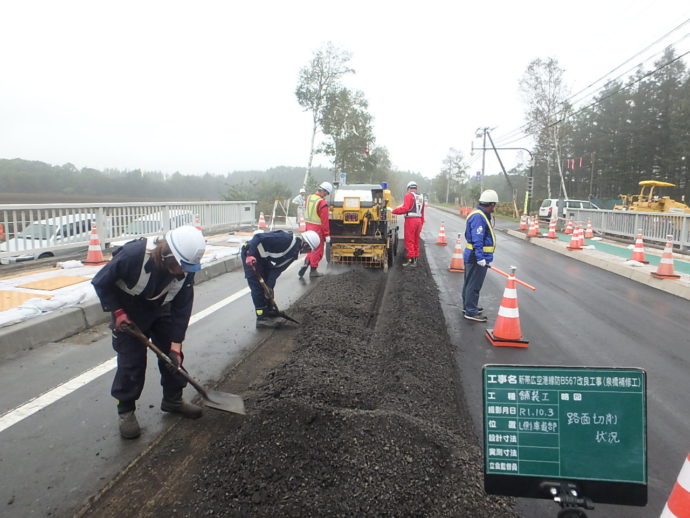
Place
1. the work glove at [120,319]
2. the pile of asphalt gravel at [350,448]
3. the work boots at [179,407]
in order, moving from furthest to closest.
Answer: the work boots at [179,407] → the work glove at [120,319] → the pile of asphalt gravel at [350,448]

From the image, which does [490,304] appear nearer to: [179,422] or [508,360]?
[508,360]

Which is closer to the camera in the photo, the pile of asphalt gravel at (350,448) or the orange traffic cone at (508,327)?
the pile of asphalt gravel at (350,448)

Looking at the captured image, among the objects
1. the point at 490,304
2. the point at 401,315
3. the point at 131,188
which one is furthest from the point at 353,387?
the point at 131,188

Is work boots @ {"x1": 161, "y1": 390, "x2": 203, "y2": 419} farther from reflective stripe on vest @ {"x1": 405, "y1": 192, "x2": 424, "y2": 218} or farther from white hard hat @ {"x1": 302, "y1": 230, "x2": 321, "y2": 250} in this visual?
reflective stripe on vest @ {"x1": 405, "y1": 192, "x2": 424, "y2": 218}

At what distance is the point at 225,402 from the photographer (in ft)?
10.8

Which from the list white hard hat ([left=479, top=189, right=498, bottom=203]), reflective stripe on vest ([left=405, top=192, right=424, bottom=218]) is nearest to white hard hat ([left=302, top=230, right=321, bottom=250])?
white hard hat ([left=479, top=189, right=498, bottom=203])

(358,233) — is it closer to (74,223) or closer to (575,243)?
(74,223)

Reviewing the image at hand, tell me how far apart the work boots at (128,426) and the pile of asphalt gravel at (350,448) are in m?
0.61

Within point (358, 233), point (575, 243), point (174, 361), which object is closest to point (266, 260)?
point (174, 361)

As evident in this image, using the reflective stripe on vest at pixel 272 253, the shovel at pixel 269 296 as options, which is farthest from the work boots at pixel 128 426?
the reflective stripe on vest at pixel 272 253

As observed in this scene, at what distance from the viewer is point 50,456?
2.79 meters

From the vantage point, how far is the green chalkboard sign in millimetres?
1752

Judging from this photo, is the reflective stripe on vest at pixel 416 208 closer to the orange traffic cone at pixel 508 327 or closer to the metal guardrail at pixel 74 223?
the orange traffic cone at pixel 508 327

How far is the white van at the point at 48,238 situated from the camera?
8.48m
